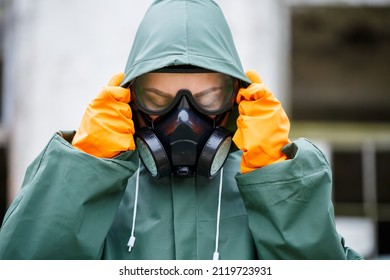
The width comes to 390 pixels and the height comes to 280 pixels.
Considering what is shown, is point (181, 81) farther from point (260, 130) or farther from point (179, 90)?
point (260, 130)

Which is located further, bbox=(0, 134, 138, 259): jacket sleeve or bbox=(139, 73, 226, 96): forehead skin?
bbox=(139, 73, 226, 96): forehead skin

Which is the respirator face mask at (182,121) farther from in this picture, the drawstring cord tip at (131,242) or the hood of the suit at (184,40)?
the drawstring cord tip at (131,242)

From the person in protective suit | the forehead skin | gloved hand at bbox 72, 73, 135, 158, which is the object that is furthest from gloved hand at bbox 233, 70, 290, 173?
gloved hand at bbox 72, 73, 135, 158

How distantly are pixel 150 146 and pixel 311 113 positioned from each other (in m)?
6.46

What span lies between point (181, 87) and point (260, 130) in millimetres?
263

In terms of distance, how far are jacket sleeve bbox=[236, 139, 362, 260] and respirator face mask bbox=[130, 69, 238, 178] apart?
0.14m

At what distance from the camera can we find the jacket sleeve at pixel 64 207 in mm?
1766

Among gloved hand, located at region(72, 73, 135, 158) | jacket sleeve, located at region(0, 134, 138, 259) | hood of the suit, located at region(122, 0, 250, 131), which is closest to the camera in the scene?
jacket sleeve, located at region(0, 134, 138, 259)

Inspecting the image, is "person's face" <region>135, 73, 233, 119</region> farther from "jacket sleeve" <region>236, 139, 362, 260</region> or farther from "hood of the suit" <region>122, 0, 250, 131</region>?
"jacket sleeve" <region>236, 139, 362, 260</region>

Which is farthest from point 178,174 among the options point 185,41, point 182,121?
point 185,41

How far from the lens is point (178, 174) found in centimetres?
191

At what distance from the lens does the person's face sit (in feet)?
6.43

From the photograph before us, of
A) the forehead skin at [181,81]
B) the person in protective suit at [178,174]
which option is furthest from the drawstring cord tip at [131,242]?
the forehead skin at [181,81]

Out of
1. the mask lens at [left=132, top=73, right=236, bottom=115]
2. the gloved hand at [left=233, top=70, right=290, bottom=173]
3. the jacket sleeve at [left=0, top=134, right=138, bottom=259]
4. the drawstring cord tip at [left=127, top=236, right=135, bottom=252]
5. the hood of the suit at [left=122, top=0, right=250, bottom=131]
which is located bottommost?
the drawstring cord tip at [left=127, top=236, right=135, bottom=252]
